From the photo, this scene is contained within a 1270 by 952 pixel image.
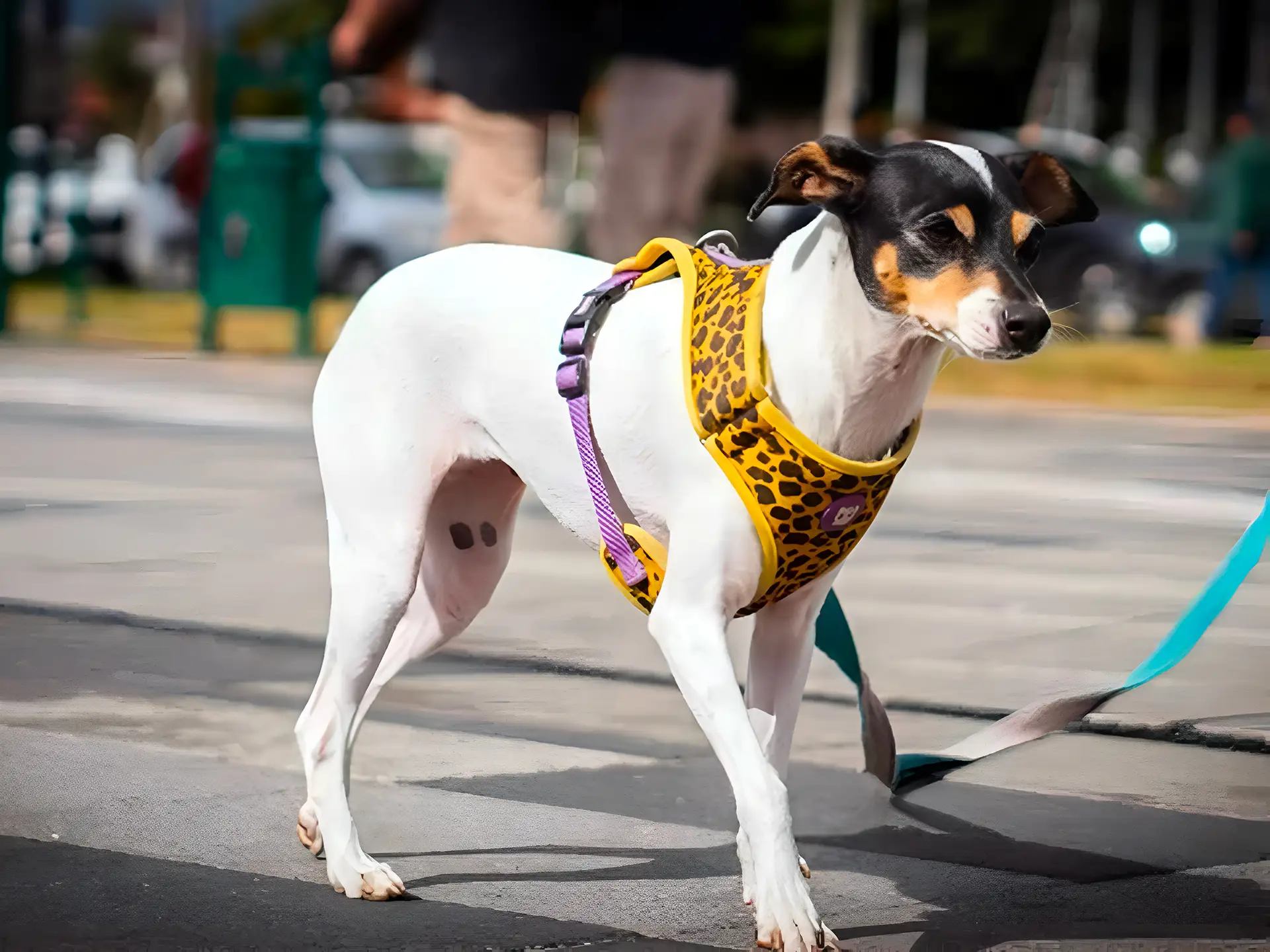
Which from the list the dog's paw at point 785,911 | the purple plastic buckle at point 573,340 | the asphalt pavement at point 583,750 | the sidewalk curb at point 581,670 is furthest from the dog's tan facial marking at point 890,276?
the sidewalk curb at point 581,670

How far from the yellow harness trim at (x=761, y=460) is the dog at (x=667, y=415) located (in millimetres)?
35

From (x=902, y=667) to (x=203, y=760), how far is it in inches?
89.9

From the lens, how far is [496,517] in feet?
16.8

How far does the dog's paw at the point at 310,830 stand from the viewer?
477 cm

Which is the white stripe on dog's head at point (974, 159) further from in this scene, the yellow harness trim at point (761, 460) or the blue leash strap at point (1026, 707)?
the blue leash strap at point (1026, 707)

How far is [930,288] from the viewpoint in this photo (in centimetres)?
401

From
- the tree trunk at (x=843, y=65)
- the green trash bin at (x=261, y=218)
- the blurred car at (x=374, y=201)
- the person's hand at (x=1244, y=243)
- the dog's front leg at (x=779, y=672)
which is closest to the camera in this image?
the dog's front leg at (x=779, y=672)

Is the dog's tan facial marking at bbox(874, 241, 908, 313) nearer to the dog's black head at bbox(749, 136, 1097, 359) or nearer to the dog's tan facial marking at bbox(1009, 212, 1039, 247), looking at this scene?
the dog's black head at bbox(749, 136, 1097, 359)

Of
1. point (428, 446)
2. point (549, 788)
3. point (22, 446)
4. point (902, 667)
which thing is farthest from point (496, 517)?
point (22, 446)

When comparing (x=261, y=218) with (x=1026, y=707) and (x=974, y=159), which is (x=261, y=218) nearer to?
(x=1026, y=707)

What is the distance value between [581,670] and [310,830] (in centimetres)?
197

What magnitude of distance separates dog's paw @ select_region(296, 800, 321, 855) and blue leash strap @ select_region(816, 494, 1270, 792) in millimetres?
1192

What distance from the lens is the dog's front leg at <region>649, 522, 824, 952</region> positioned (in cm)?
392

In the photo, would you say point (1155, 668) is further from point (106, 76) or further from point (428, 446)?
point (106, 76)
